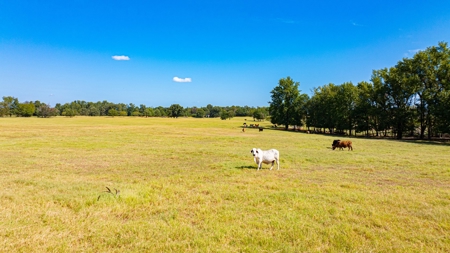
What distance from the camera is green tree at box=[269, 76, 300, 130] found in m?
70.6

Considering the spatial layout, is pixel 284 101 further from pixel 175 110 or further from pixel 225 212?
pixel 175 110

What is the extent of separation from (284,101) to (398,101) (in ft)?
106

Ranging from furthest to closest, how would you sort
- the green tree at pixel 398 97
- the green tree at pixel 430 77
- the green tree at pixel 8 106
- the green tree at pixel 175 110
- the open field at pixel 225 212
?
the green tree at pixel 175 110 < the green tree at pixel 8 106 < the green tree at pixel 398 97 < the green tree at pixel 430 77 < the open field at pixel 225 212

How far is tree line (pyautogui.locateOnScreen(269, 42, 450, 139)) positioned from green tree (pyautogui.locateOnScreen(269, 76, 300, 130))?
20.0 ft

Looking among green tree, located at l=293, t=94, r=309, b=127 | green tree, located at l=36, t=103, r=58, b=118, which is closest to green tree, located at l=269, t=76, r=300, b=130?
green tree, located at l=293, t=94, r=309, b=127

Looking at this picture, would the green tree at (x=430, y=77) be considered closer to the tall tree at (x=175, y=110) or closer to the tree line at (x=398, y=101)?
the tree line at (x=398, y=101)

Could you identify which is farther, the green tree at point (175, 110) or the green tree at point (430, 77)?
the green tree at point (175, 110)

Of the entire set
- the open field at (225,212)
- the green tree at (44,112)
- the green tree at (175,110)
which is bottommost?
the open field at (225,212)

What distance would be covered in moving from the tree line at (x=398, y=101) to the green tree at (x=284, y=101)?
239 inches

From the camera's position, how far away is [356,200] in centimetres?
749

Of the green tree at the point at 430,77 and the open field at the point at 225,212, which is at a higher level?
the green tree at the point at 430,77

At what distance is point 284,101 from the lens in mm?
71812

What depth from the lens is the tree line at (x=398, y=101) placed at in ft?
118

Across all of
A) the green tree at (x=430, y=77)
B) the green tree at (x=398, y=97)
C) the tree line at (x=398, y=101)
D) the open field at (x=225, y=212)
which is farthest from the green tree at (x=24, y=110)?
the green tree at (x=430, y=77)
